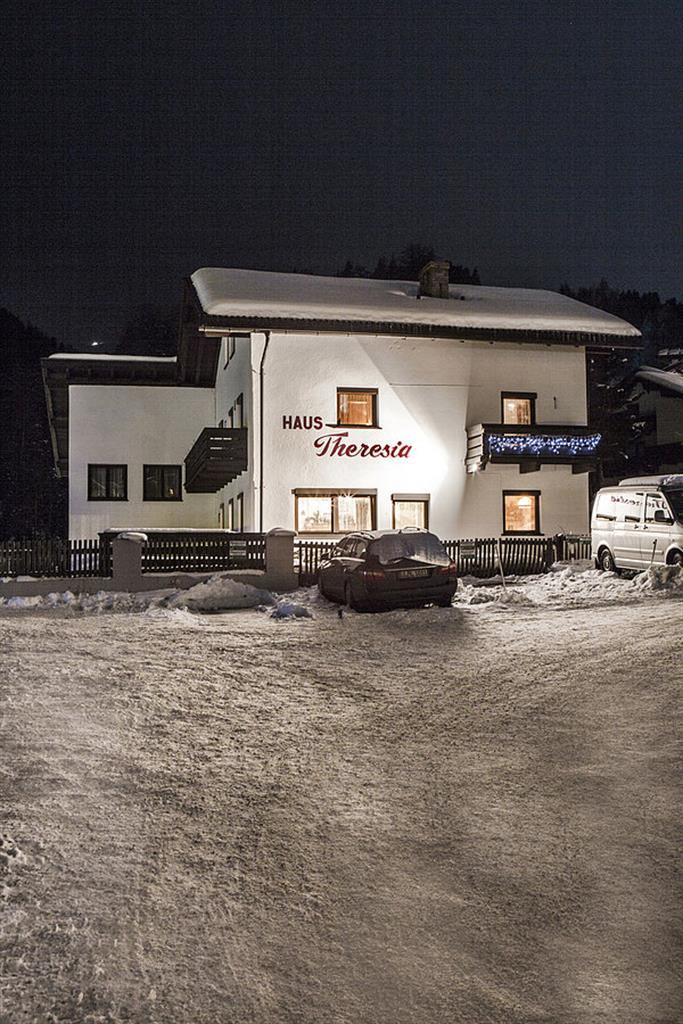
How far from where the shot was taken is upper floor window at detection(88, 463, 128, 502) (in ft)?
119

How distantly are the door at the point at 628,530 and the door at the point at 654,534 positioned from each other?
0.21 m

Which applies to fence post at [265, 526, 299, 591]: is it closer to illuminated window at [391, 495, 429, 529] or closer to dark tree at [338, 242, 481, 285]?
illuminated window at [391, 495, 429, 529]

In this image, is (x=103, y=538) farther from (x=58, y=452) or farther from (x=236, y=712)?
(x=58, y=452)

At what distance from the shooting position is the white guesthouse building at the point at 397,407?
26781 millimetres

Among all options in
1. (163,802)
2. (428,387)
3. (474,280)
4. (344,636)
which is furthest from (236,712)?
(474,280)

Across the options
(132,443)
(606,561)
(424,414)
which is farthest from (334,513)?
(132,443)

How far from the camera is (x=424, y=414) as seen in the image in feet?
92.3

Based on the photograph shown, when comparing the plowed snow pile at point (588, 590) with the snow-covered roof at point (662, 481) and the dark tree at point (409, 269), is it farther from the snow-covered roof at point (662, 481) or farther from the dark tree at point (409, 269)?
the dark tree at point (409, 269)

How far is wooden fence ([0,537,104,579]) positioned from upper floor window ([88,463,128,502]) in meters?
13.2

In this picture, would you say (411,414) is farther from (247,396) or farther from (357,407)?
(247,396)

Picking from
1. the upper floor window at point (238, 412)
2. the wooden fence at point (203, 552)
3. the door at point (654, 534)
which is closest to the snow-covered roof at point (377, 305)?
the upper floor window at point (238, 412)

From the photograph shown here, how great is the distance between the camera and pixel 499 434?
27.2 metres

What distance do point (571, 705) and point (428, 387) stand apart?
19830 millimetres

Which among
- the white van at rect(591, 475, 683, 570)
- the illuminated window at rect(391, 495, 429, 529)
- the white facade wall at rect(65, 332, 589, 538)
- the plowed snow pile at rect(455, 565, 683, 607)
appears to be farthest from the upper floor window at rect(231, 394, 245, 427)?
the white van at rect(591, 475, 683, 570)
